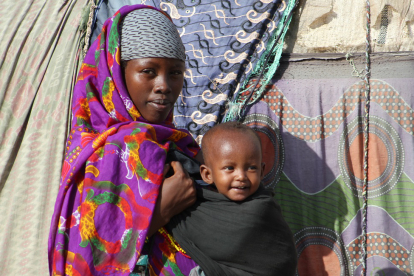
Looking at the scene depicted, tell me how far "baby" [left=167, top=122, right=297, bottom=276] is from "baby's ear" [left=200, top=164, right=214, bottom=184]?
0.02 metres

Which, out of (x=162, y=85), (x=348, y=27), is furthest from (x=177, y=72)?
(x=348, y=27)

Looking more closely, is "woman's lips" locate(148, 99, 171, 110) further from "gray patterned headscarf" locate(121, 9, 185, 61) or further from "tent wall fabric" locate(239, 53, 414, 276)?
"tent wall fabric" locate(239, 53, 414, 276)

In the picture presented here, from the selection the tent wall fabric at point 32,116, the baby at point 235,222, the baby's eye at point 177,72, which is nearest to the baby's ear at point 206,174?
the baby at point 235,222

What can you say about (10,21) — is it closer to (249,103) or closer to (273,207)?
(249,103)

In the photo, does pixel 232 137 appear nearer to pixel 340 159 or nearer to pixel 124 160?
pixel 124 160

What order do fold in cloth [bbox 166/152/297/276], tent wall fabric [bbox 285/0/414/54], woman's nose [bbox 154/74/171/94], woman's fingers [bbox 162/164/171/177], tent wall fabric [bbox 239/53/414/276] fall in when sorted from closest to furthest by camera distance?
1. fold in cloth [bbox 166/152/297/276]
2. woman's fingers [bbox 162/164/171/177]
3. woman's nose [bbox 154/74/171/94]
4. tent wall fabric [bbox 239/53/414/276]
5. tent wall fabric [bbox 285/0/414/54]

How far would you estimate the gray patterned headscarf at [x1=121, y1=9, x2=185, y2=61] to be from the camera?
2098 mm

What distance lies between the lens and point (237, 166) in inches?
75.0

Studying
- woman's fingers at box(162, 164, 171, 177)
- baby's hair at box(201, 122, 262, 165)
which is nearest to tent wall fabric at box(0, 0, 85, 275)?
woman's fingers at box(162, 164, 171, 177)

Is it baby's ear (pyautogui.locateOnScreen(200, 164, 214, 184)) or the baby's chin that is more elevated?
baby's ear (pyautogui.locateOnScreen(200, 164, 214, 184))

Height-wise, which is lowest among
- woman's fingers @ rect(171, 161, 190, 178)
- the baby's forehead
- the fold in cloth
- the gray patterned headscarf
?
the fold in cloth

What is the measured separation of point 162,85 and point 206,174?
1.43ft

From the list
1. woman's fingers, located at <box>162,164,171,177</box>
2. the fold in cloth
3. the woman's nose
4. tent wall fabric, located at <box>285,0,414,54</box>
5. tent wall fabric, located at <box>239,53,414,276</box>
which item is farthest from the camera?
tent wall fabric, located at <box>285,0,414,54</box>

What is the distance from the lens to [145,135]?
1.96 metres
